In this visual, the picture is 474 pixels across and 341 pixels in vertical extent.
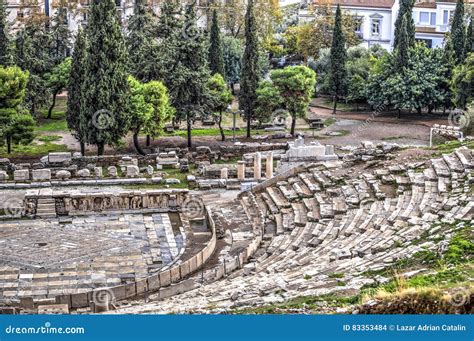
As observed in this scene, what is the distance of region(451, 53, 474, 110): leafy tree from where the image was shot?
61778 millimetres

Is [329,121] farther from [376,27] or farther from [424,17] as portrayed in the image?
[424,17]

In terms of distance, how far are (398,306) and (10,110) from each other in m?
36.7

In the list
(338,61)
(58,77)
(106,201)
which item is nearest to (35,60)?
(58,77)

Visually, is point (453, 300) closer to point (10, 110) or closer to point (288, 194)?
point (288, 194)

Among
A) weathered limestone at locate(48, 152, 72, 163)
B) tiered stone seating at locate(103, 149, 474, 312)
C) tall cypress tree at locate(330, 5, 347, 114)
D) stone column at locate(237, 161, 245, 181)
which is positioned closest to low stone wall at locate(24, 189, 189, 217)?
tiered stone seating at locate(103, 149, 474, 312)

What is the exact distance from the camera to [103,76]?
5197 centimetres

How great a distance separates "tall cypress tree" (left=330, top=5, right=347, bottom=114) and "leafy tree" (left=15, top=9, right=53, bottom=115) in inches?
788

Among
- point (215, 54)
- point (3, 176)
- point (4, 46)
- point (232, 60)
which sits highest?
point (4, 46)

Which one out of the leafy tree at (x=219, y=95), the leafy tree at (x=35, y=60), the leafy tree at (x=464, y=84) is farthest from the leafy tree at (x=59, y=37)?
the leafy tree at (x=464, y=84)

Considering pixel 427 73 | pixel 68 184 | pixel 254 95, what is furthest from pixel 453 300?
pixel 427 73

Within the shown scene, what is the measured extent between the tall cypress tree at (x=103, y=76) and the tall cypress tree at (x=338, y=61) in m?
20.2

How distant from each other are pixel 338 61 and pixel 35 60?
21079mm

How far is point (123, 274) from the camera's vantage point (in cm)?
3519

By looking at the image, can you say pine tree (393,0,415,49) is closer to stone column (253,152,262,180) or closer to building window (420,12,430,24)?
building window (420,12,430,24)
